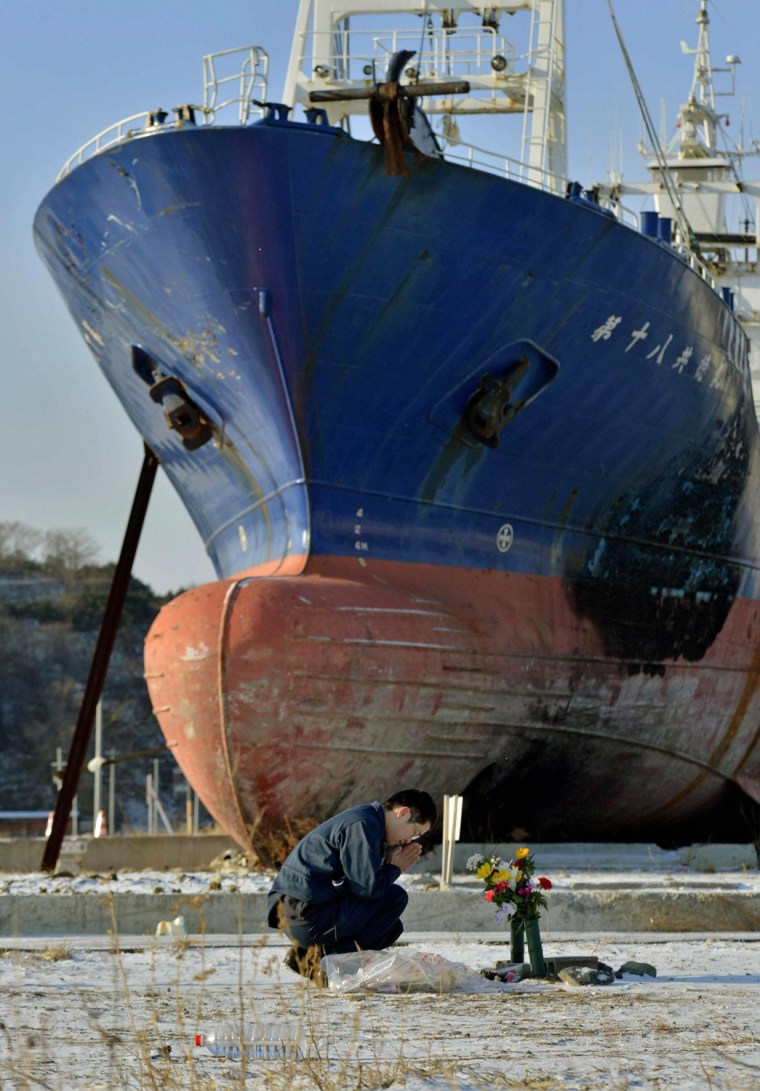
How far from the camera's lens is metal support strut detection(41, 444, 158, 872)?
1126 cm

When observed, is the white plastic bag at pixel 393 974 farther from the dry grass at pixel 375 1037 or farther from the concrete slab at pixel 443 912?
the concrete slab at pixel 443 912

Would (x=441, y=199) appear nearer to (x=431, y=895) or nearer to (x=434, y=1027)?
(x=431, y=895)

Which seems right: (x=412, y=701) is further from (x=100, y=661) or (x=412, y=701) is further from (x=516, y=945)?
(x=516, y=945)

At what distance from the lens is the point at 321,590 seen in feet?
34.4

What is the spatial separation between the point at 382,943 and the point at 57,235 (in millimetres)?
8746

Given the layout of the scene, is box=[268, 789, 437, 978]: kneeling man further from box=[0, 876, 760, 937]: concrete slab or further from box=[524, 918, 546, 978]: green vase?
box=[0, 876, 760, 937]: concrete slab

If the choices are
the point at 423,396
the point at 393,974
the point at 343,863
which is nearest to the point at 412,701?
the point at 423,396

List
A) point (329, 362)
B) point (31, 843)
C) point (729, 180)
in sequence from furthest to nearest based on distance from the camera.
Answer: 1. point (729, 180)
2. point (31, 843)
3. point (329, 362)

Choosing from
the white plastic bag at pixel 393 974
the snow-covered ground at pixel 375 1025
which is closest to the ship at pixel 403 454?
the snow-covered ground at pixel 375 1025

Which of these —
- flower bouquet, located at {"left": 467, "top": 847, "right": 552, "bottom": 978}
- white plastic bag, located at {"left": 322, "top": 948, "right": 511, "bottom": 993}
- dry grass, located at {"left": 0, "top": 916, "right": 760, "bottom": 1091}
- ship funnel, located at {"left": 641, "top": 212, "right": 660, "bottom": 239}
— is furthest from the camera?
ship funnel, located at {"left": 641, "top": 212, "right": 660, "bottom": 239}

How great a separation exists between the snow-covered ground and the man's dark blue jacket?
0.36 meters

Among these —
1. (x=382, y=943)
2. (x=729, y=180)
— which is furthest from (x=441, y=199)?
(x=729, y=180)

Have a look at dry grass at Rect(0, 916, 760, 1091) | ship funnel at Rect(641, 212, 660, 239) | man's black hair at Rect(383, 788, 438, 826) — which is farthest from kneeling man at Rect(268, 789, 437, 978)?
ship funnel at Rect(641, 212, 660, 239)

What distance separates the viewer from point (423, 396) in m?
11.4
